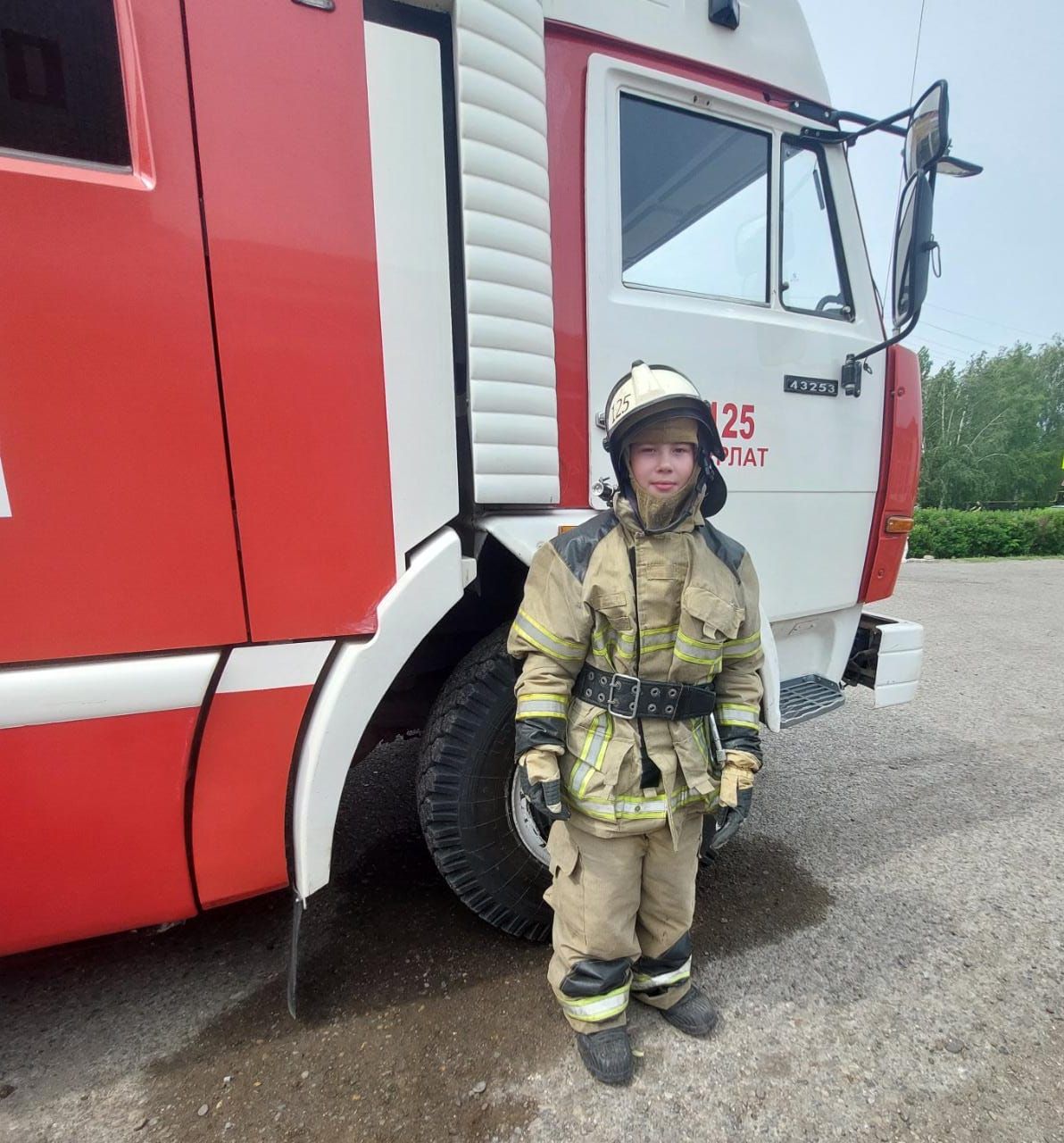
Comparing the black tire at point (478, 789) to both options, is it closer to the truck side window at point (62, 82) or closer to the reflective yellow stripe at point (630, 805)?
the reflective yellow stripe at point (630, 805)

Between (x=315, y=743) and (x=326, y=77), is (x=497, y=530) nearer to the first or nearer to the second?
(x=315, y=743)

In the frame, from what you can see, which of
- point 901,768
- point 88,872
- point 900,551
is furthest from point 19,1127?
point 901,768

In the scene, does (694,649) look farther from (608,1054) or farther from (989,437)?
(989,437)

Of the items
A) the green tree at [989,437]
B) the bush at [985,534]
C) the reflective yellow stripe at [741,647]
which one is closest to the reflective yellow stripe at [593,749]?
the reflective yellow stripe at [741,647]

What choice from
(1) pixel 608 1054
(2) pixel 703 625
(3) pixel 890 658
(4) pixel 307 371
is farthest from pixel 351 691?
(3) pixel 890 658

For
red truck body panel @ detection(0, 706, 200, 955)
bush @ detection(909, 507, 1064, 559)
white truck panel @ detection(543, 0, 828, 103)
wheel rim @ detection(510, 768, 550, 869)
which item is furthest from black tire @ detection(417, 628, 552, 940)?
bush @ detection(909, 507, 1064, 559)

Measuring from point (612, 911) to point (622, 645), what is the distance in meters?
0.71

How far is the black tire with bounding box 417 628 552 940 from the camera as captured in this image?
6.41 feet

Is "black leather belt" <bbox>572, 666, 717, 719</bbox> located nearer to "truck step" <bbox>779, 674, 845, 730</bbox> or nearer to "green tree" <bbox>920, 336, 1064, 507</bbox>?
"truck step" <bbox>779, 674, 845, 730</bbox>

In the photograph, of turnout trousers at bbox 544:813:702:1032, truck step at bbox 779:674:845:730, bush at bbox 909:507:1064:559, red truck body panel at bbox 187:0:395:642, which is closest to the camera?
red truck body panel at bbox 187:0:395:642

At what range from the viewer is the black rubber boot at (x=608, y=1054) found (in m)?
1.67

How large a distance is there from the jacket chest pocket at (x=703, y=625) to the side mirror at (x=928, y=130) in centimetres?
154

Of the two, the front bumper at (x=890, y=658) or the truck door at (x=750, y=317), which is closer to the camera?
the truck door at (x=750, y=317)

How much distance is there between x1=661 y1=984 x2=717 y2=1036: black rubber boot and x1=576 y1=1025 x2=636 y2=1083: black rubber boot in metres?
0.17
